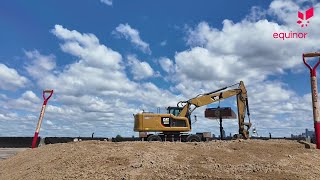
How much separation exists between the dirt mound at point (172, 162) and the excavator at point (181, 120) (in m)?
9.00

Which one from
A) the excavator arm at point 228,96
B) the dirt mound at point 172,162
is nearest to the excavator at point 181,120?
the excavator arm at point 228,96

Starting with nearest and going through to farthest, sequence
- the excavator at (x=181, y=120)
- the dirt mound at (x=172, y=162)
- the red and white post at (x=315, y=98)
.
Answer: the dirt mound at (x=172, y=162)
the red and white post at (x=315, y=98)
the excavator at (x=181, y=120)

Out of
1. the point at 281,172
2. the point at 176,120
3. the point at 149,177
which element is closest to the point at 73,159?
the point at 149,177

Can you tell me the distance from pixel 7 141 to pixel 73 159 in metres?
30.2

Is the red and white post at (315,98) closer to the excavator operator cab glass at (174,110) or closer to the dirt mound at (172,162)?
the dirt mound at (172,162)

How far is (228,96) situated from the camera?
95.9 ft

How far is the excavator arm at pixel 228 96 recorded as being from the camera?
1128 inches

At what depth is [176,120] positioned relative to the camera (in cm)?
2808

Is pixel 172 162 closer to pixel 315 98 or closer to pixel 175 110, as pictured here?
pixel 315 98

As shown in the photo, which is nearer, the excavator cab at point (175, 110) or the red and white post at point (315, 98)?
the red and white post at point (315, 98)

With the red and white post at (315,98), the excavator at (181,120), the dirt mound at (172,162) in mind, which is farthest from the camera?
the excavator at (181,120)

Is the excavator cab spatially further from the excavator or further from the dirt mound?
the dirt mound

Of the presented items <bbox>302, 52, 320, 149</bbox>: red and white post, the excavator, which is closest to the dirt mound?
<bbox>302, 52, 320, 149</bbox>: red and white post

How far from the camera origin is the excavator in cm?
2712
